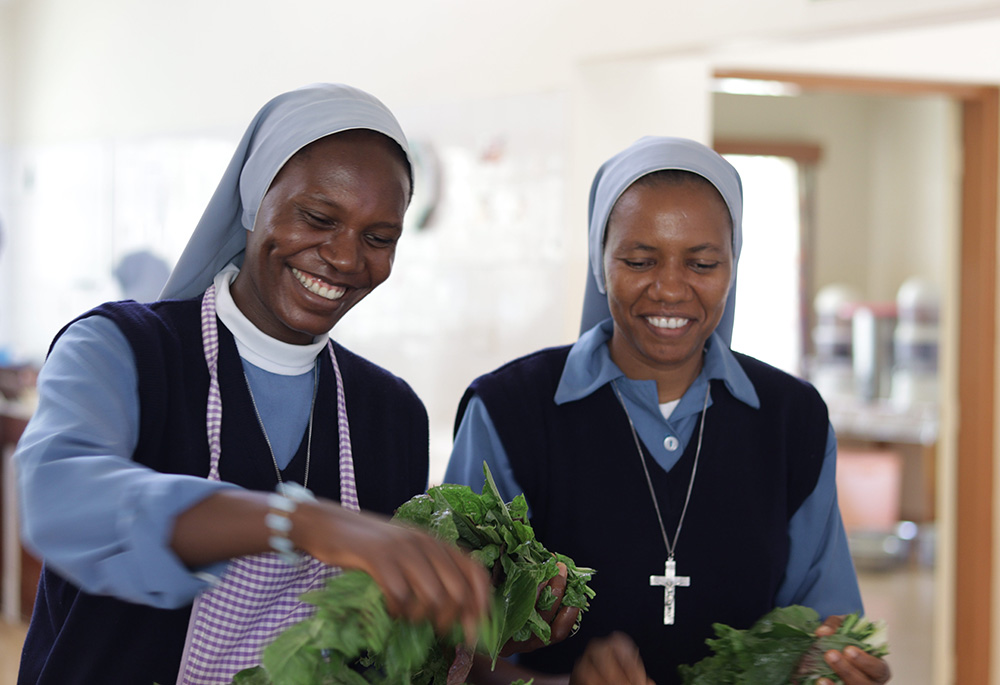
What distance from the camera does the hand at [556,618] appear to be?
54.0 inches

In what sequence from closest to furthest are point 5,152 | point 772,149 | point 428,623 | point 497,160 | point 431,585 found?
1. point 431,585
2. point 428,623
3. point 497,160
4. point 5,152
5. point 772,149

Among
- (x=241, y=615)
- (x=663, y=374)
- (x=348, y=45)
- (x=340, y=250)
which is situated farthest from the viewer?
(x=348, y=45)

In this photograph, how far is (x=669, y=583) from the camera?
175cm

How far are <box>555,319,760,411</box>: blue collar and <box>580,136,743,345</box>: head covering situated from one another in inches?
4.5

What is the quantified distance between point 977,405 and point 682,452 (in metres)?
2.69

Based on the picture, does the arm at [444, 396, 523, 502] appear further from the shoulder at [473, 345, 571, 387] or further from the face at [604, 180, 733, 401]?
the face at [604, 180, 733, 401]

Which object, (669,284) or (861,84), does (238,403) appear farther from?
(861,84)

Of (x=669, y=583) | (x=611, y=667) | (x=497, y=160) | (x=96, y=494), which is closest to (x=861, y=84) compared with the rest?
(x=497, y=160)

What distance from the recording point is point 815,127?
9094mm

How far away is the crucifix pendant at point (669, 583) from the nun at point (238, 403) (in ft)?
1.40

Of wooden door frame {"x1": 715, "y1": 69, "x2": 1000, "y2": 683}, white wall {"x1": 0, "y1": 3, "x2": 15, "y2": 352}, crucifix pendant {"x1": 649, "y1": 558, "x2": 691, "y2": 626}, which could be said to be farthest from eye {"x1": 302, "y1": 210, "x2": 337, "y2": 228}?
white wall {"x1": 0, "y1": 3, "x2": 15, "y2": 352}

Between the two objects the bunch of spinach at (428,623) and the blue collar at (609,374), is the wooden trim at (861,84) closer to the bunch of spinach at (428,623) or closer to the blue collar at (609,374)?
the blue collar at (609,374)

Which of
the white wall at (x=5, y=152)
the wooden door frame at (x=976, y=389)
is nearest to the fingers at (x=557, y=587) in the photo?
the wooden door frame at (x=976, y=389)

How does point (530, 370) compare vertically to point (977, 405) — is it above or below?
above
